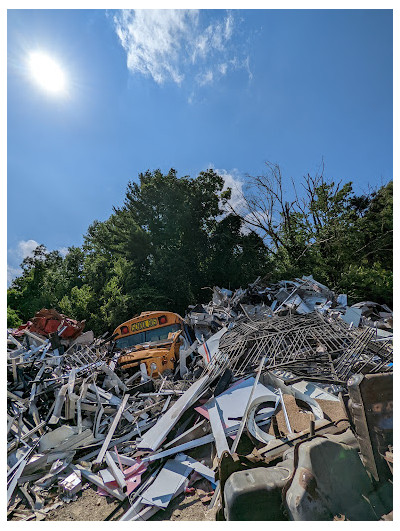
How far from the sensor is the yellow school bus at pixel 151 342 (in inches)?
289

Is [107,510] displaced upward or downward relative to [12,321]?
downward

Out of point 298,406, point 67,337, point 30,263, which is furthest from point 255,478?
point 30,263

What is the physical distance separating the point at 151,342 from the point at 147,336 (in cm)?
36

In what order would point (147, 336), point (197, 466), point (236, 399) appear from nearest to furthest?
point (197, 466) < point (236, 399) < point (147, 336)

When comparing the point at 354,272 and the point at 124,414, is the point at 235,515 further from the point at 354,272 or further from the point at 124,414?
the point at 354,272

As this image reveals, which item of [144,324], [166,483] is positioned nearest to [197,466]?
[166,483]

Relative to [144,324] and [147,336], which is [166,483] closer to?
[147,336]

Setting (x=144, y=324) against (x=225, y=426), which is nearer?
(x=225, y=426)

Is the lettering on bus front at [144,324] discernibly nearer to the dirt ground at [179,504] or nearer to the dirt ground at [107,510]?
the dirt ground at [179,504]

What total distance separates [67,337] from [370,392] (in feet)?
30.8

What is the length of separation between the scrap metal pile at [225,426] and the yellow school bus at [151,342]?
300mm

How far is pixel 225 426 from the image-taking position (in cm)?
433

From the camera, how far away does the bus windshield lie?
8352mm

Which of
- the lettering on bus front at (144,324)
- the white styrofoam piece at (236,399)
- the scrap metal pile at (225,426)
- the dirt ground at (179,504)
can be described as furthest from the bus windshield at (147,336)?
the dirt ground at (179,504)
